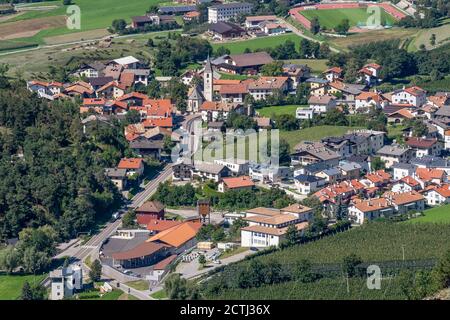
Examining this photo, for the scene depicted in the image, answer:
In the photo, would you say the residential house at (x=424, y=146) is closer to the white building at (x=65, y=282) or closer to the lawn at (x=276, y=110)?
the lawn at (x=276, y=110)

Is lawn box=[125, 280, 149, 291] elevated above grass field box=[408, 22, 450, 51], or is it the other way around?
lawn box=[125, 280, 149, 291]

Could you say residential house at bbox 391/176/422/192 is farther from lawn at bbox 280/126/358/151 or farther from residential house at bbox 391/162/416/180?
lawn at bbox 280/126/358/151

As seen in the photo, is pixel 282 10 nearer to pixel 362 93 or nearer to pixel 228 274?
pixel 362 93

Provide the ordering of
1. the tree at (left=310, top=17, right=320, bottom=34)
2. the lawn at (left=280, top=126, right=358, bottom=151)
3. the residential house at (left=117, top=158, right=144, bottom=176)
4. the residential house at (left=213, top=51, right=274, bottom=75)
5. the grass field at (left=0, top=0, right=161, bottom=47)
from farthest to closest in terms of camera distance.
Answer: the grass field at (left=0, top=0, right=161, bottom=47) < the tree at (left=310, top=17, right=320, bottom=34) < the residential house at (left=213, top=51, right=274, bottom=75) < the lawn at (left=280, top=126, right=358, bottom=151) < the residential house at (left=117, top=158, right=144, bottom=176)

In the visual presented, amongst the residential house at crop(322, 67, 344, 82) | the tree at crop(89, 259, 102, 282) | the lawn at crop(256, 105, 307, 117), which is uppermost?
the tree at crop(89, 259, 102, 282)

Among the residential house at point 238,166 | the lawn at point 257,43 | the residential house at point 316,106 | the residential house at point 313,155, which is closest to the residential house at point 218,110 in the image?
the residential house at point 316,106
